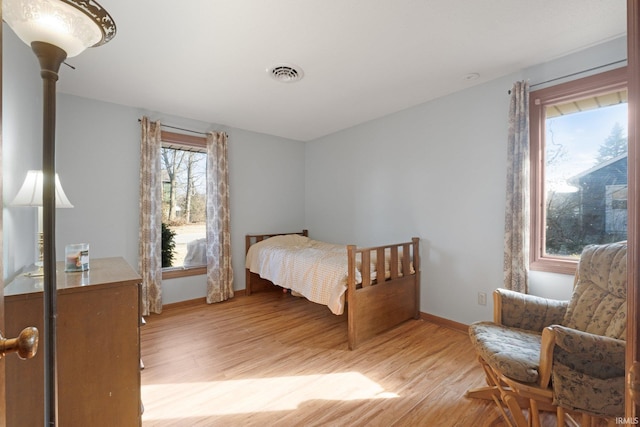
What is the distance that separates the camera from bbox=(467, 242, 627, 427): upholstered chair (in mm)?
1178

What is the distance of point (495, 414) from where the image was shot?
1.58 m

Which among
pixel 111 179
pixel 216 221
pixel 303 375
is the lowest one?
pixel 303 375

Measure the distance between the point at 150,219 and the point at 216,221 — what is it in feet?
2.39

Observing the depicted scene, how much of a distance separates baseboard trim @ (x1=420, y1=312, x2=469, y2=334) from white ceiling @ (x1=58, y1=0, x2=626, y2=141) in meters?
2.29

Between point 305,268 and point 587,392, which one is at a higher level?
point 305,268

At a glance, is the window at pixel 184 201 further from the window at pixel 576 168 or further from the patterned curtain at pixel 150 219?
the window at pixel 576 168

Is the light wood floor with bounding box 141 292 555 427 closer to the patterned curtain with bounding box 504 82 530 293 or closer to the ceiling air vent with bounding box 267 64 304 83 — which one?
the patterned curtain with bounding box 504 82 530 293

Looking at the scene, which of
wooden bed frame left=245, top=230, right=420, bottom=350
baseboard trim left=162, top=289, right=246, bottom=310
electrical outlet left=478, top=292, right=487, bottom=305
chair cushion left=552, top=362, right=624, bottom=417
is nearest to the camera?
chair cushion left=552, top=362, right=624, bottom=417

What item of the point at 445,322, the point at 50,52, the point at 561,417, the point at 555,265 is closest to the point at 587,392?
the point at 561,417

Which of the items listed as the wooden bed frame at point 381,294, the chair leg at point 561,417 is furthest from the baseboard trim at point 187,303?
the chair leg at point 561,417

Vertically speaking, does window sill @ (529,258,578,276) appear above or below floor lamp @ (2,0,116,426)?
below

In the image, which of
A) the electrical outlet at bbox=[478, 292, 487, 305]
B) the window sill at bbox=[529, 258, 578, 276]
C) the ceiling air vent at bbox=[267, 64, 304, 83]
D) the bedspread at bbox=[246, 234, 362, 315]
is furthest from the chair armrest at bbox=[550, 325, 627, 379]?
the ceiling air vent at bbox=[267, 64, 304, 83]

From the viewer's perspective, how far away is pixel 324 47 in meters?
1.97

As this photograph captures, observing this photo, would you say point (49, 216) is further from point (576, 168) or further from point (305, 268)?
point (576, 168)
